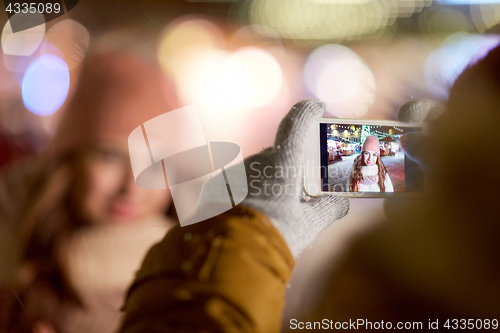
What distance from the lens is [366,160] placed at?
0.45 meters

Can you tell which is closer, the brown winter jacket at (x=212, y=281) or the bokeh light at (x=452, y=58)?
the brown winter jacket at (x=212, y=281)

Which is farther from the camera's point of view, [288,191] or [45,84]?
[45,84]

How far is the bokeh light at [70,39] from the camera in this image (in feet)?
1.58

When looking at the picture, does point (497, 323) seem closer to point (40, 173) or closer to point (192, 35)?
point (192, 35)

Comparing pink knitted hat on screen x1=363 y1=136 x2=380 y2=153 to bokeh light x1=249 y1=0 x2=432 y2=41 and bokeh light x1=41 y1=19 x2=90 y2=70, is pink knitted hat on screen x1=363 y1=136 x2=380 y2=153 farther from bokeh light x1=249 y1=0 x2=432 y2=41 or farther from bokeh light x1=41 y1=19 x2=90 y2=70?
bokeh light x1=41 y1=19 x2=90 y2=70

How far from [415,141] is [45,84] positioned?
71 cm

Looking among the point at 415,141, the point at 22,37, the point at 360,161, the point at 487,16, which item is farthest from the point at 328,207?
the point at 22,37

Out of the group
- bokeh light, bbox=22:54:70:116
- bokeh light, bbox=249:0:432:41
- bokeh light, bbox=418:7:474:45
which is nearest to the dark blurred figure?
bokeh light, bbox=418:7:474:45

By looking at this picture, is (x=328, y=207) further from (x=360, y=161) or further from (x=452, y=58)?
(x=452, y=58)

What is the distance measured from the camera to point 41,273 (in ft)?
1.52

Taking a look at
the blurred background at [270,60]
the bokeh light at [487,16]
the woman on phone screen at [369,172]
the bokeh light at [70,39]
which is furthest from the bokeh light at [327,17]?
the bokeh light at [70,39]

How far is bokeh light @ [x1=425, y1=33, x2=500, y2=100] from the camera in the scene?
19.4 inches

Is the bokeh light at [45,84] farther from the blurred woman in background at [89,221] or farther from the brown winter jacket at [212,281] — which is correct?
the brown winter jacket at [212,281]

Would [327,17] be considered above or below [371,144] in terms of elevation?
above
